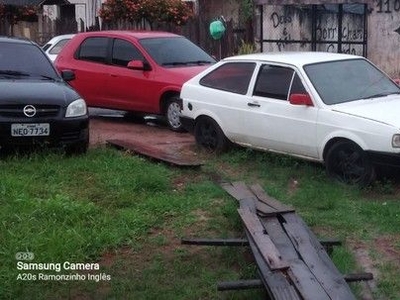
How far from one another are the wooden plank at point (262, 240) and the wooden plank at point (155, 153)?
2.70 meters

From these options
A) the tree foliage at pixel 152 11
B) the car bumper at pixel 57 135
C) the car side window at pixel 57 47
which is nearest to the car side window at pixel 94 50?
the car bumper at pixel 57 135

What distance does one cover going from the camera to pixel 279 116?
30.1ft

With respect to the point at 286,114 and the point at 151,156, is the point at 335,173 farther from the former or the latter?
the point at 151,156

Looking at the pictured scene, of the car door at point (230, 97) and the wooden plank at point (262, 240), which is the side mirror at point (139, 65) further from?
the wooden plank at point (262, 240)

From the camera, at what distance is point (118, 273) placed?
584 centimetres

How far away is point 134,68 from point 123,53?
59 centimetres

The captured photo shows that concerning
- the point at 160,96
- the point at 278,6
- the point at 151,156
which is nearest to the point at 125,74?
the point at 160,96

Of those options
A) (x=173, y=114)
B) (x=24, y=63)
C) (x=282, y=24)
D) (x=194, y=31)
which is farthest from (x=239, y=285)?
(x=194, y=31)

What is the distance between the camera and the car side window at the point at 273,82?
9297mm

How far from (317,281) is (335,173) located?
3515 mm

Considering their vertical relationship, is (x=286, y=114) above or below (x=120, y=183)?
above

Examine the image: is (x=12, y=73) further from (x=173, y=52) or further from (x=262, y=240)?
(x=262, y=240)

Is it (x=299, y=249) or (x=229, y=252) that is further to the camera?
(x=229, y=252)

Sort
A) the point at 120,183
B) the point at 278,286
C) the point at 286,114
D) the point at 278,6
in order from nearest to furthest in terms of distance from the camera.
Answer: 1. the point at 278,286
2. the point at 120,183
3. the point at 286,114
4. the point at 278,6
